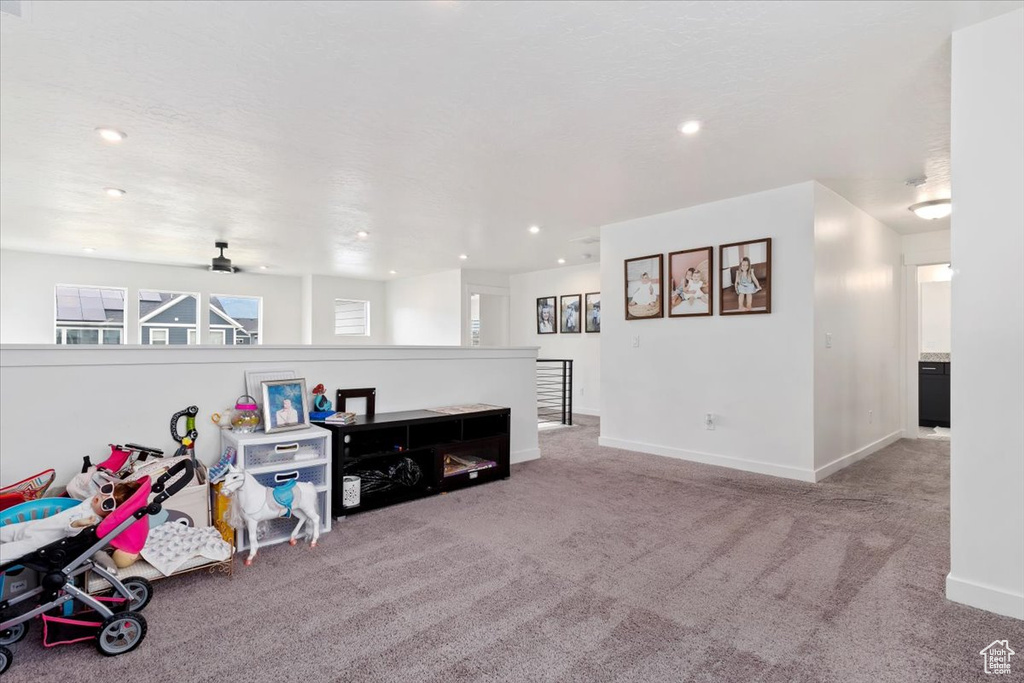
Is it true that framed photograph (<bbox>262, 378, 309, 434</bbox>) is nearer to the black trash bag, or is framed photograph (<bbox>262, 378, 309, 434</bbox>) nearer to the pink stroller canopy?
the black trash bag

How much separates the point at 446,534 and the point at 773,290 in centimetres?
327

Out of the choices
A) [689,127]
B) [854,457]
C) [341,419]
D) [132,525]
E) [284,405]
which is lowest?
[854,457]

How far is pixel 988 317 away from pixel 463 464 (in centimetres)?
310

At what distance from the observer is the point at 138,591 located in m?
2.03

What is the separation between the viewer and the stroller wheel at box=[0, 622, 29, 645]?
5.74 feet

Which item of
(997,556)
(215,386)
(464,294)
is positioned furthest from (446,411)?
(464,294)

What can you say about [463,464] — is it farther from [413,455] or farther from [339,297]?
[339,297]

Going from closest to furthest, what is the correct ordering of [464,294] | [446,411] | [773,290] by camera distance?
[446,411]
[773,290]
[464,294]

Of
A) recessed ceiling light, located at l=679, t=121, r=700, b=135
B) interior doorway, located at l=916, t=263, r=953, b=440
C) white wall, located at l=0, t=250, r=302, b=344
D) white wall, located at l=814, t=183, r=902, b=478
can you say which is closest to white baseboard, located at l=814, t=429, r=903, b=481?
white wall, located at l=814, t=183, r=902, b=478

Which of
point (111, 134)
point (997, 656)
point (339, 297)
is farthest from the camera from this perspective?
point (339, 297)

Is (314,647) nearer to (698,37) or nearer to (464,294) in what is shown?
(698,37)

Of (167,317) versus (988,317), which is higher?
(167,317)

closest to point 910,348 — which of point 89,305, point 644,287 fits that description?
point 644,287

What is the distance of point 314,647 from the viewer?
1.78 metres
